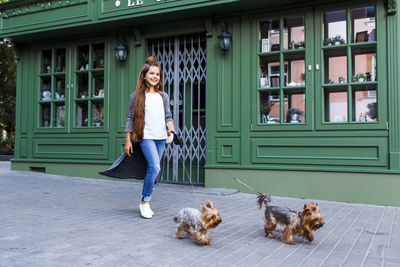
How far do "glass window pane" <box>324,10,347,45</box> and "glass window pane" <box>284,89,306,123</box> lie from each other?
102 cm

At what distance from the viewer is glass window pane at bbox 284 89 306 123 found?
648cm

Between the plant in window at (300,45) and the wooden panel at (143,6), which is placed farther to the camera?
the wooden panel at (143,6)

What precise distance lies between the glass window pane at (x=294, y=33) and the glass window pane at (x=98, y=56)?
4.35m

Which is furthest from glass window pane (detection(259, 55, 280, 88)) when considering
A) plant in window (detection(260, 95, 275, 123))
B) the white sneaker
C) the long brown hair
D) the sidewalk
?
the white sneaker

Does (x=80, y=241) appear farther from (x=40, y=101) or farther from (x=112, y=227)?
(x=40, y=101)

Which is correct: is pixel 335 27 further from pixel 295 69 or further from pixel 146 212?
pixel 146 212

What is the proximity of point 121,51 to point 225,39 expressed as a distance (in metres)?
2.50

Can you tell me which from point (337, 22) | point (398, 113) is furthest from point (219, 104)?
point (398, 113)

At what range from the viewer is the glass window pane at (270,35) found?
677 centimetres

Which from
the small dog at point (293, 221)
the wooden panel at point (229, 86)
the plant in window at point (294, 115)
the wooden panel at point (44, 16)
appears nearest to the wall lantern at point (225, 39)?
the wooden panel at point (229, 86)

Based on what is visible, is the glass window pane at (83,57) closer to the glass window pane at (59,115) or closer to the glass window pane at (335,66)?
the glass window pane at (59,115)

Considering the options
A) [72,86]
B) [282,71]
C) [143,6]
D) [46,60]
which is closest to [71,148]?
[72,86]

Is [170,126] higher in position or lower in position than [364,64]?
lower

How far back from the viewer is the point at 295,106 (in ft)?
21.5
